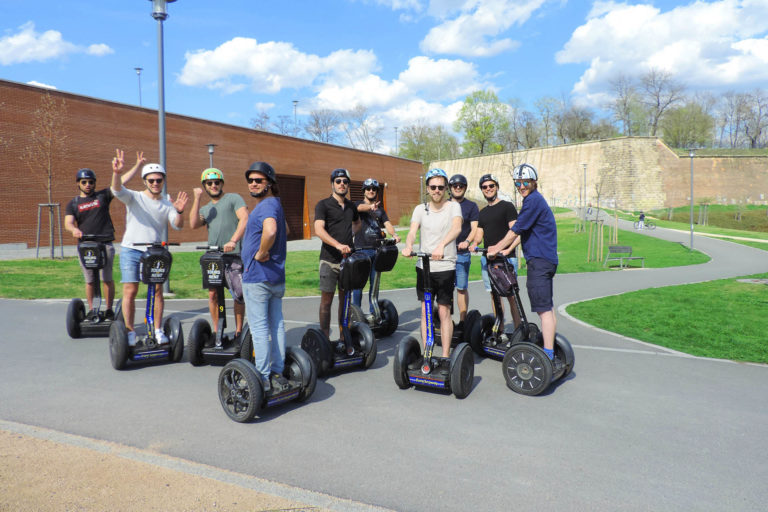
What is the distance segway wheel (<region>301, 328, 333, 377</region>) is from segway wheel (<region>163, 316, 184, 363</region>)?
5.28ft


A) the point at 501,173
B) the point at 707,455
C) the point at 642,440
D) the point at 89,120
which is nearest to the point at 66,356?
the point at 642,440

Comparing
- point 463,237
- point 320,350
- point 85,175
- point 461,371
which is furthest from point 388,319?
point 85,175

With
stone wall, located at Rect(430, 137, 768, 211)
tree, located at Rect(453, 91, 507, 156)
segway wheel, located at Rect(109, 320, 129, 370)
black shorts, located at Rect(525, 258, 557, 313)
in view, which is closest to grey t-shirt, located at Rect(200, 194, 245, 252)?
segway wheel, located at Rect(109, 320, 129, 370)

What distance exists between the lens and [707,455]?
374cm

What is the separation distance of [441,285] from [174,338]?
313 centimetres

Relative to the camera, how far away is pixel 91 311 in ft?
24.2

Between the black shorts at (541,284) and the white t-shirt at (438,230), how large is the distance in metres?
0.79

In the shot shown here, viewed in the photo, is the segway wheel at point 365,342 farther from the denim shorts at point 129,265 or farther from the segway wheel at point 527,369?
the denim shorts at point 129,265

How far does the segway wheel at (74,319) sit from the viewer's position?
7152 millimetres

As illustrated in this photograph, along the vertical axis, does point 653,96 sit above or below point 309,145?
above

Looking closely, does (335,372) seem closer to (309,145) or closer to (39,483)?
(39,483)

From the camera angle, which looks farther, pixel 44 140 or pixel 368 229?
pixel 44 140

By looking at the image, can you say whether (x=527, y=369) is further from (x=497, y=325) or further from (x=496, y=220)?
(x=496, y=220)

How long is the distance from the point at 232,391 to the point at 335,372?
1.57m
